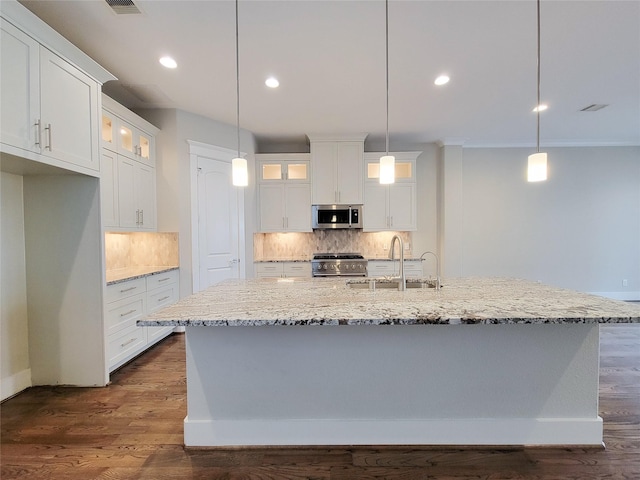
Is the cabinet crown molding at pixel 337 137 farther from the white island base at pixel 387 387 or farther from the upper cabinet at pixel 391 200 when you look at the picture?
the white island base at pixel 387 387

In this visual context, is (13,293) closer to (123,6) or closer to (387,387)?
(123,6)

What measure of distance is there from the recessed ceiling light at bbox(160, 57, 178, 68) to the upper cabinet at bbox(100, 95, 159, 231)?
2.15ft

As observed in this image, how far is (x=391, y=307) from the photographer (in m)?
1.50

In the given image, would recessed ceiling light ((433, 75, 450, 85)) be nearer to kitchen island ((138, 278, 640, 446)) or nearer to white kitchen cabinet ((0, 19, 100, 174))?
kitchen island ((138, 278, 640, 446))

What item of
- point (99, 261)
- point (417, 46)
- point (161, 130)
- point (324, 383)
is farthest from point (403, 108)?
point (99, 261)

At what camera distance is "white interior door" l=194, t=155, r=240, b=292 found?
3.82m

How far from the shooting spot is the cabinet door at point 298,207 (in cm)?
466

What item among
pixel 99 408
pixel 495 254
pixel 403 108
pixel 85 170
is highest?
pixel 403 108

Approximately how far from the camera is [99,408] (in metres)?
2.17

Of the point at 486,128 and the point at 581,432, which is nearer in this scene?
the point at 581,432

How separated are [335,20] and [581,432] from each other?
3.10 metres

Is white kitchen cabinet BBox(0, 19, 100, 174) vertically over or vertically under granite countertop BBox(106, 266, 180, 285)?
over

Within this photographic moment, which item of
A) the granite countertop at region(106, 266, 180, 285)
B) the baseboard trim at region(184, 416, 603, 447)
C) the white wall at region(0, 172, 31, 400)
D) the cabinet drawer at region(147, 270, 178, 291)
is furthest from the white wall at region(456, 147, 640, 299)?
the white wall at region(0, 172, 31, 400)

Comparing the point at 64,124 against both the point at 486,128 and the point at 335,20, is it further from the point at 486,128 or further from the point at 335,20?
the point at 486,128
